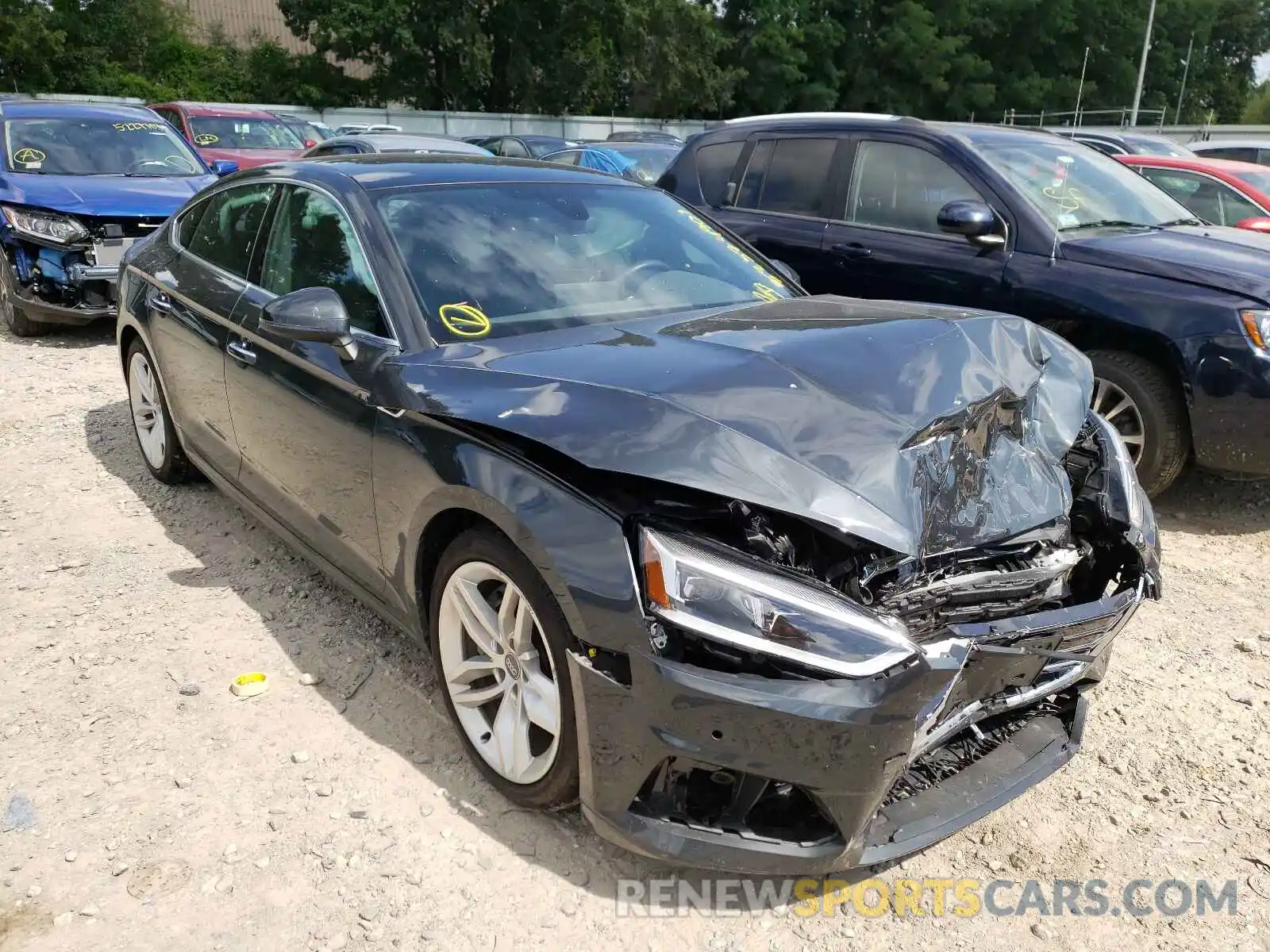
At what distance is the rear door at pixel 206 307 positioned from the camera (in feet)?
12.4

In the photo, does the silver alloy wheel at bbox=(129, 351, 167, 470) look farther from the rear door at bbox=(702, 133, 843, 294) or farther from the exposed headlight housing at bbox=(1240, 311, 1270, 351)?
the exposed headlight housing at bbox=(1240, 311, 1270, 351)

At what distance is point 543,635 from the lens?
7.51 feet

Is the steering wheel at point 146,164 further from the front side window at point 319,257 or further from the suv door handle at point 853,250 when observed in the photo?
the suv door handle at point 853,250

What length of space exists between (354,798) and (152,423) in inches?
116

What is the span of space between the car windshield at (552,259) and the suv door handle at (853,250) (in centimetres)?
204

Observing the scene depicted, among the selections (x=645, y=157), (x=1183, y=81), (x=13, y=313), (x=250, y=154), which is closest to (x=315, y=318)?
(x=13, y=313)

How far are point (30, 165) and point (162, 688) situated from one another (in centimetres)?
660

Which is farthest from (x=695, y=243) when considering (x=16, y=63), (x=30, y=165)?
(x=16, y=63)

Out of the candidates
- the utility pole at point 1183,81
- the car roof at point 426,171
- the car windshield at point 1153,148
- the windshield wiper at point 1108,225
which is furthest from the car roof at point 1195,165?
the utility pole at point 1183,81

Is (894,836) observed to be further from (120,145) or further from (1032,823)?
(120,145)

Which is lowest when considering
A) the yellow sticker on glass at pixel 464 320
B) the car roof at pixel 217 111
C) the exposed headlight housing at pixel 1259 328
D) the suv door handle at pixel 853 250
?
the exposed headlight housing at pixel 1259 328

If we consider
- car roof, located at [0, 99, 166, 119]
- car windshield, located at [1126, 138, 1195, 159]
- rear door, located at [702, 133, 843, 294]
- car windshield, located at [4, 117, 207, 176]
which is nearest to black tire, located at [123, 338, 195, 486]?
rear door, located at [702, 133, 843, 294]

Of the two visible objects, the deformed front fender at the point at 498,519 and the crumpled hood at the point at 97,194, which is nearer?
the deformed front fender at the point at 498,519

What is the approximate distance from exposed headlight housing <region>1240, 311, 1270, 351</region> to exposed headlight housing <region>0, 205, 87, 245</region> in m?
7.51
